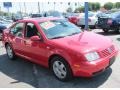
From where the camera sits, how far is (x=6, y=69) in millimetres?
6957

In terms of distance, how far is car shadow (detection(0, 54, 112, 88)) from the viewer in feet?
17.3

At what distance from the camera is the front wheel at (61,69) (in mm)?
5230

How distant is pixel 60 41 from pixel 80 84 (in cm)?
114

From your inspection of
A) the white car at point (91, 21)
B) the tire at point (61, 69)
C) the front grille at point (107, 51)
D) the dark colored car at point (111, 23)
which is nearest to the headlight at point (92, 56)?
the front grille at point (107, 51)

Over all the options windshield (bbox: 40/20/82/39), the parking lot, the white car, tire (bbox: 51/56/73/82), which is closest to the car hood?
windshield (bbox: 40/20/82/39)

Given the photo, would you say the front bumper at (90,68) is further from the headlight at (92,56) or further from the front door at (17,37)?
the front door at (17,37)

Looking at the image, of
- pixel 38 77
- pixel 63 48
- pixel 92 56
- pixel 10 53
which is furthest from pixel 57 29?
pixel 10 53

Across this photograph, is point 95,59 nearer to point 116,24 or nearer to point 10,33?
point 10,33

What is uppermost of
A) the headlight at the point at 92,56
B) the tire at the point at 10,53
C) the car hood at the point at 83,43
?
the car hood at the point at 83,43

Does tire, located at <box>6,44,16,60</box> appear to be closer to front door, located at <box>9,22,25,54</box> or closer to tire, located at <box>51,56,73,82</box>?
front door, located at <box>9,22,25,54</box>

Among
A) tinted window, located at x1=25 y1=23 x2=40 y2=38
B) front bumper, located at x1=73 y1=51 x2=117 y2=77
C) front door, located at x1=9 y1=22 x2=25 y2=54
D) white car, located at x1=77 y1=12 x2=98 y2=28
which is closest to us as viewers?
front bumper, located at x1=73 y1=51 x2=117 y2=77

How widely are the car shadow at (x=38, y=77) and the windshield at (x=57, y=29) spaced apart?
42.9 inches

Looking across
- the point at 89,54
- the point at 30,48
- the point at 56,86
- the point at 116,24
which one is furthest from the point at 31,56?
the point at 116,24

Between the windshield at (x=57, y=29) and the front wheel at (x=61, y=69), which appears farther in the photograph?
the windshield at (x=57, y=29)
